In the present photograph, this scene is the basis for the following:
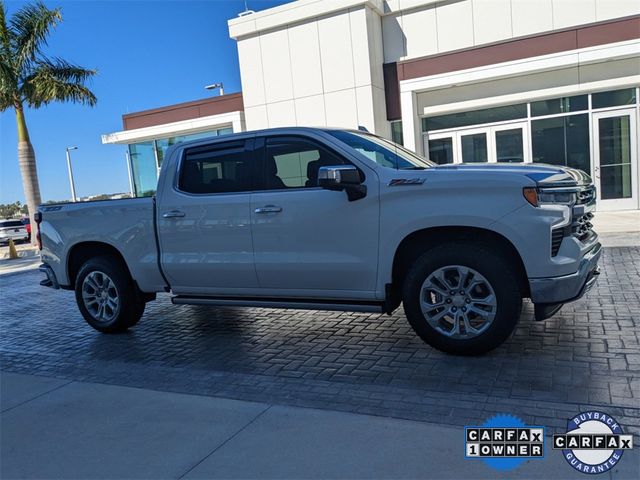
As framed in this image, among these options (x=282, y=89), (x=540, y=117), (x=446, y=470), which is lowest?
(x=446, y=470)

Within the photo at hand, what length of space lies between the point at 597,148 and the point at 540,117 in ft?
5.50

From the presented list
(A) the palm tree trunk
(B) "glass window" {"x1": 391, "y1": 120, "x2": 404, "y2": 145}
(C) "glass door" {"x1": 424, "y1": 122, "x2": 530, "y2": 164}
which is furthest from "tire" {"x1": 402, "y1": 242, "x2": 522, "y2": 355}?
(A) the palm tree trunk

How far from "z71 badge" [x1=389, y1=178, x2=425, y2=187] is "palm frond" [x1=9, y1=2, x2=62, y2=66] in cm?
1803

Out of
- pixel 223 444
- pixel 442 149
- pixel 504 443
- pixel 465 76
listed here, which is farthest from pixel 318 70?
pixel 504 443

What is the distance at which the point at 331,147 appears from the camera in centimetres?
503

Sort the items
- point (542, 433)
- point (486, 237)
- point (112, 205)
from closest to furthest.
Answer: point (542, 433) < point (486, 237) < point (112, 205)

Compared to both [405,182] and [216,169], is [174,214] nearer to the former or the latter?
[216,169]

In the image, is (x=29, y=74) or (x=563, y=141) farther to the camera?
(x=29, y=74)

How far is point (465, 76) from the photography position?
14.9 m

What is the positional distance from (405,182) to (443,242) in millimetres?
604

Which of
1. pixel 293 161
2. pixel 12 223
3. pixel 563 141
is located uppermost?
pixel 563 141

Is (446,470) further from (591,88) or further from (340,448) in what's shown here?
(591,88)

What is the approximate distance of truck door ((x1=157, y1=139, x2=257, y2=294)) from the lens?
5387 mm

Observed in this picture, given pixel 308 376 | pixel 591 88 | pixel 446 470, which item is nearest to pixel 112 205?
pixel 308 376
